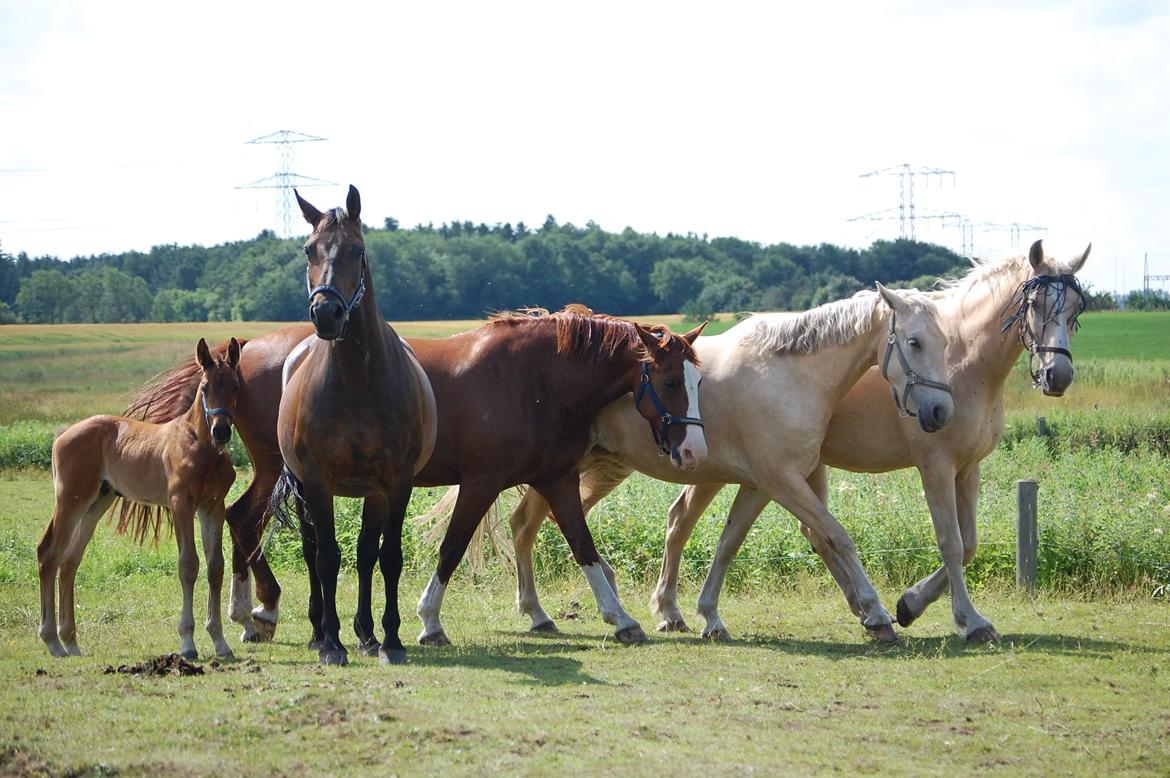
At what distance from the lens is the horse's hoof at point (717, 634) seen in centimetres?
802

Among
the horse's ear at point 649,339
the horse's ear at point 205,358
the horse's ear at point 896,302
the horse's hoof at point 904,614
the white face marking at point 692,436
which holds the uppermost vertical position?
the horse's ear at point 896,302

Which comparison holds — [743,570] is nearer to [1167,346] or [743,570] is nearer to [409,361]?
[409,361]

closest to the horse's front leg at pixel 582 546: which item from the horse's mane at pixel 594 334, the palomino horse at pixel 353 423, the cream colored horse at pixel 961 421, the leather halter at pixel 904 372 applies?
the cream colored horse at pixel 961 421

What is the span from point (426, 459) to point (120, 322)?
53822mm

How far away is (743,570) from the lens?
34.3 feet

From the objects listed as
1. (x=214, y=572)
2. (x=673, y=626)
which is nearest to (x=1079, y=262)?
(x=673, y=626)

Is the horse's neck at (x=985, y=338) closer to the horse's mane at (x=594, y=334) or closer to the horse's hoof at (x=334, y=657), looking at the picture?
the horse's mane at (x=594, y=334)

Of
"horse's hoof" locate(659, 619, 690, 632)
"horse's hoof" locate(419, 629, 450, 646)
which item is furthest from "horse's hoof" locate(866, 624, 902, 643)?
"horse's hoof" locate(419, 629, 450, 646)

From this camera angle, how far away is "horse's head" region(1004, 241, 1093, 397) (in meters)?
7.56

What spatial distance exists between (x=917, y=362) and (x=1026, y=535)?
8.83 ft

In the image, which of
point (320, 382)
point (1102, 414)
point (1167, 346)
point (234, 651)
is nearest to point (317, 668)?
point (234, 651)

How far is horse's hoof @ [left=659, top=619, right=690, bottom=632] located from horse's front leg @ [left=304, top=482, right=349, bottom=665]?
257 centimetres

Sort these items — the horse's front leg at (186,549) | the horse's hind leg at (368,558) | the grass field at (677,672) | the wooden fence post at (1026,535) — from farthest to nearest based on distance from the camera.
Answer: the wooden fence post at (1026,535), the horse's front leg at (186,549), the horse's hind leg at (368,558), the grass field at (677,672)

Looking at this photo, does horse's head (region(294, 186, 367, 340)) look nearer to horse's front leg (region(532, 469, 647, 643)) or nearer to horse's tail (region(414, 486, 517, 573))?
horse's front leg (region(532, 469, 647, 643))
